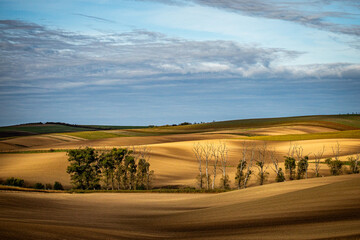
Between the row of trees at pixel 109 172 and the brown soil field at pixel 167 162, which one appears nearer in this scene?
the row of trees at pixel 109 172

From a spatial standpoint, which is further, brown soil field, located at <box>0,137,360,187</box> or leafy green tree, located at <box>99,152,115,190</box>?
brown soil field, located at <box>0,137,360,187</box>

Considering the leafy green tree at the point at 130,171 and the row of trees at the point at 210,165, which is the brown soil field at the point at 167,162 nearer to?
the row of trees at the point at 210,165

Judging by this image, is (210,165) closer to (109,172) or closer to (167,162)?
(167,162)

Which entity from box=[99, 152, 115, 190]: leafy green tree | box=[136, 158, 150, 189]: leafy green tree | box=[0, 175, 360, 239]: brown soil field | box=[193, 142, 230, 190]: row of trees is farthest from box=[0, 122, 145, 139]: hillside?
box=[0, 175, 360, 239]: brown soil field

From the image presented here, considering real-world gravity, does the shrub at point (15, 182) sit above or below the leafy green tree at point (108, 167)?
below

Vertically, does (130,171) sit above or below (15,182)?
above

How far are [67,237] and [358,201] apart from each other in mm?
8398

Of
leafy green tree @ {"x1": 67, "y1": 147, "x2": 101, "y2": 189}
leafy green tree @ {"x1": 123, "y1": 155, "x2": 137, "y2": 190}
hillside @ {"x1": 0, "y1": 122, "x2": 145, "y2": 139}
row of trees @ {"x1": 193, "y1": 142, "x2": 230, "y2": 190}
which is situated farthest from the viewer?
hillside @ {"x1": 0, "y1": 122, "x2": 145, "y2": 139}

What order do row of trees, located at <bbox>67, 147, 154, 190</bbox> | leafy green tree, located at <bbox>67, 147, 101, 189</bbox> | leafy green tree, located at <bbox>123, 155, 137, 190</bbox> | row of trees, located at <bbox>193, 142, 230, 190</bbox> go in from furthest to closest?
leafy green tree, located at <bbox>123, 155, 137, 190</bbox>, row of trees, located at <bbox>67, 147, 154, 190</bbox>, leafy green tree, located at <bbox>67, 147, 101, 189</bbox>, row of trees, located at <bbox>193, 142, 230, 190</bbox>

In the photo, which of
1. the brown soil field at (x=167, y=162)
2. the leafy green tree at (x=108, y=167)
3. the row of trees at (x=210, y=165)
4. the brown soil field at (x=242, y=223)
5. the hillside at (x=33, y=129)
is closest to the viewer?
the brown soil field at (x=242, y=223)

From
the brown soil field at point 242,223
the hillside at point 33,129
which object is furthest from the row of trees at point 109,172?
the hillside at point 33,129

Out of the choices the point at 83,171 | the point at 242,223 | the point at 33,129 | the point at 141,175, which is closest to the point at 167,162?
the point at 141,175

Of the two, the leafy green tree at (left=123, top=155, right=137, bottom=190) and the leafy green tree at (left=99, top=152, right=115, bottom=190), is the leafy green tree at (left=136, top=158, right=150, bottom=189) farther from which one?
the leafy green tree at (left=99, top=152, right=115, bottom=190)

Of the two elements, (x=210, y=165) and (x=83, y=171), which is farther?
(x=210, y=165)
